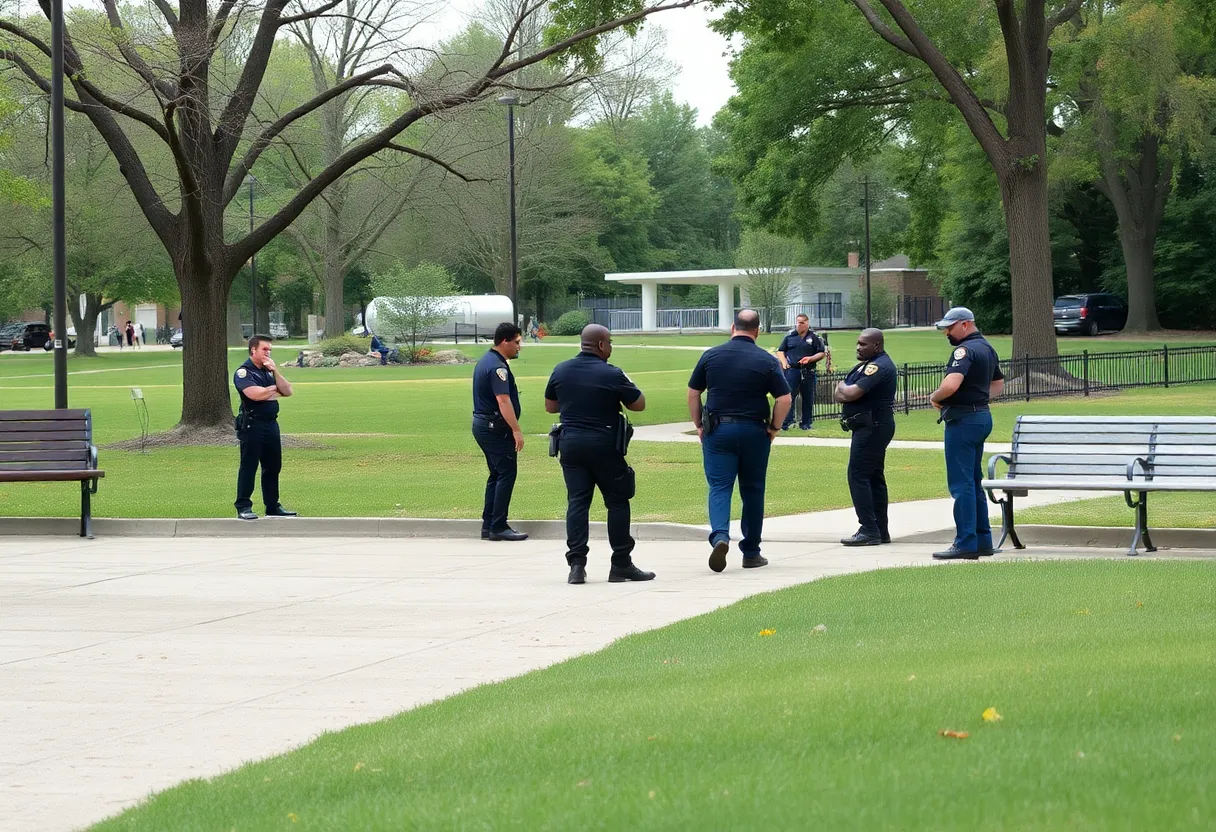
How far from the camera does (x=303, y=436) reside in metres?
26.2

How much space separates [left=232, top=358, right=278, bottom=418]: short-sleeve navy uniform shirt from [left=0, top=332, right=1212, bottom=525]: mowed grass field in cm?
128

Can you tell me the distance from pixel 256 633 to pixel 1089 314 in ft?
180

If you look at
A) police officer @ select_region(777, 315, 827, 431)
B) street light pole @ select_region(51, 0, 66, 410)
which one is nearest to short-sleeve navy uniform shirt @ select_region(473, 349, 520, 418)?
street light pole @ select_region(51, 0, 66, 410)

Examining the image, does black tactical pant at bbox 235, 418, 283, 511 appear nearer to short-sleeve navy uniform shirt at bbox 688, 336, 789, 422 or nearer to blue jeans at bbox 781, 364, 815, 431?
short-sleeve navy uniform shirt at bbox 688, 336, 789, 422

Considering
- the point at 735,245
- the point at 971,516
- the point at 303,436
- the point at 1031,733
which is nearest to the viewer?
the point at 1031,733

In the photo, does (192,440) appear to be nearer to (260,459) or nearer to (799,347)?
(260,459)

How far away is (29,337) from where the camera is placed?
8781cm

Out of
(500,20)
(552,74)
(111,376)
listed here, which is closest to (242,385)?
(111,376)

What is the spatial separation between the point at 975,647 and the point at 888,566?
456cm

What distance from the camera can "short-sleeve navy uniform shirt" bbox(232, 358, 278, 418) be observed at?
→ 15188 millimetres

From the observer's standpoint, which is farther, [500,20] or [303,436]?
[500,20]

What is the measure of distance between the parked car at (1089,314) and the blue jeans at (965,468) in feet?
161

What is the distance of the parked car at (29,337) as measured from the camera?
87.3 m

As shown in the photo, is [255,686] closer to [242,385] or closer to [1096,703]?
[1096,703]
